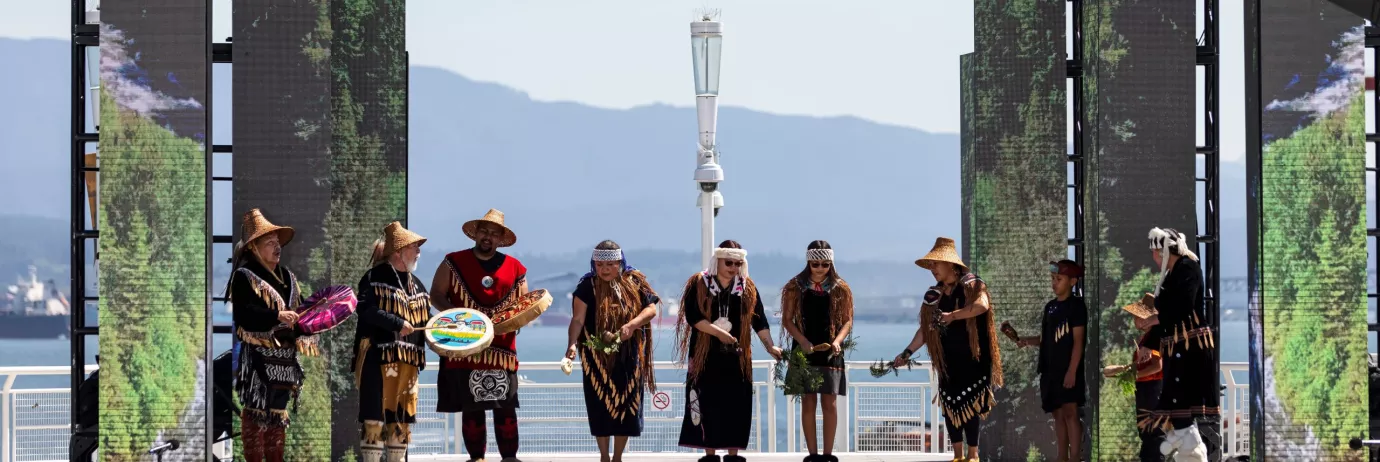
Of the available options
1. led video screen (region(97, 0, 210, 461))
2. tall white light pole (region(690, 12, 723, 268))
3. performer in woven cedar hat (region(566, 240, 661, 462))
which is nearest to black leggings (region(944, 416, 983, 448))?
performer in woven cedar hat (region(566, 240, 661, 462))

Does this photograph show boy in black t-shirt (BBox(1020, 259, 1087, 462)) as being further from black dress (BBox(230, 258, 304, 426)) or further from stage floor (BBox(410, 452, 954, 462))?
black dress (BBox(230, 258, 304, 426))

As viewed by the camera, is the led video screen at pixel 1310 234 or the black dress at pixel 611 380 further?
the black dress at pixel 611 380

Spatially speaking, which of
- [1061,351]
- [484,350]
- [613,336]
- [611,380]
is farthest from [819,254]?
[484,350]

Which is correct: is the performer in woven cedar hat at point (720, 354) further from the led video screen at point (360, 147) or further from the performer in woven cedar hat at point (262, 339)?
the performer in woven cedar hat at point (262, 339)

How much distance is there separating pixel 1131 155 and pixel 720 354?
254cm

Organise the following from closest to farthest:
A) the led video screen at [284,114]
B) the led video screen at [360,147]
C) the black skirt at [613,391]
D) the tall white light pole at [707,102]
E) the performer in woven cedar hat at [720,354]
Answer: the led video screen at [284,114] < the black skirt at [613,391] < the performer in woven cedar hat at [720,354] < the led video screen at [360,147] < the tall white light pole at [707,102]

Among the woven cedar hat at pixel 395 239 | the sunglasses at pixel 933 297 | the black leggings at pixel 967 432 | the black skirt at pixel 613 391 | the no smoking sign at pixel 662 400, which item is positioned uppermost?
the woven cedar hat at pixel 395 239

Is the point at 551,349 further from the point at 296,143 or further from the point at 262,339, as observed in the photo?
the point at 262,339

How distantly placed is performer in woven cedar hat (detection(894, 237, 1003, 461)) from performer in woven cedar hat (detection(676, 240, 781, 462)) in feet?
2.87

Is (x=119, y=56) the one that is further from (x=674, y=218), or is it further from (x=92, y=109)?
(x=674, y=218)

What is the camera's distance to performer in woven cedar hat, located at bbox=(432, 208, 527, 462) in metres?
9.02

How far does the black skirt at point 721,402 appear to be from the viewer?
30.6 ft

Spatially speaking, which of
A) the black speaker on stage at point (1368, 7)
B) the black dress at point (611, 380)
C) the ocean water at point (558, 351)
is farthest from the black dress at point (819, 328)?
the ocean water at point (558, 351)

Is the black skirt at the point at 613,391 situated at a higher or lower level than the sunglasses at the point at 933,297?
lower
